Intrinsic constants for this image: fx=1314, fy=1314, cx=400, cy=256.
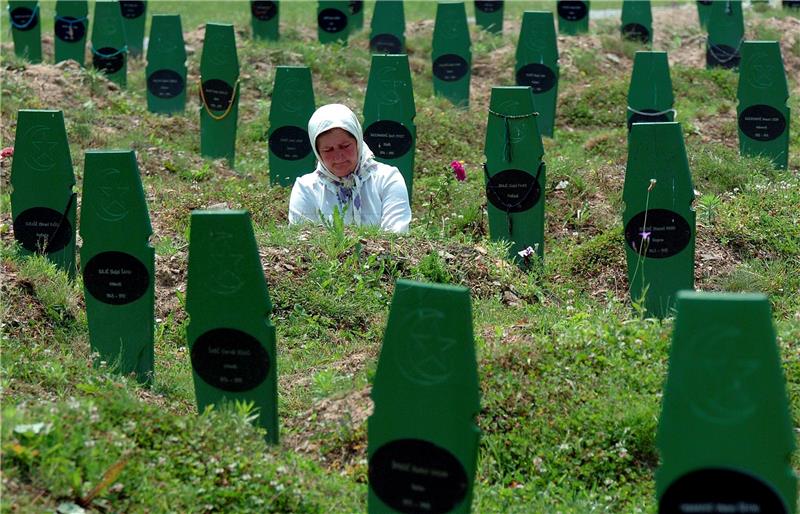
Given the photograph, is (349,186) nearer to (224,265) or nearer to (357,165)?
(357,165)

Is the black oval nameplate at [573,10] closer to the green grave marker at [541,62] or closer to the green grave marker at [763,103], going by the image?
the green grave marker at [541,62]

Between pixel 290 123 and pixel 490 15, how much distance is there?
906 centimetres

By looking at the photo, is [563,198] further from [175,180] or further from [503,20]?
[503,20]

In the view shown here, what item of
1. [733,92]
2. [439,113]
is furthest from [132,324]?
[733,92]

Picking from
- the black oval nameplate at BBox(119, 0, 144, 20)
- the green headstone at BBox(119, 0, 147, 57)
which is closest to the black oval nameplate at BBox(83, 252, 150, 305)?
the green headstone at BBox(119, 0, 147, 57)

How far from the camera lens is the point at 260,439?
5203 mm

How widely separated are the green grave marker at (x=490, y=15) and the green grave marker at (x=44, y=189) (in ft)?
39.8

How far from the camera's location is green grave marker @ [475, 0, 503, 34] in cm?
1919

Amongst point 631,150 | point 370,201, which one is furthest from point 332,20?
point 631,150

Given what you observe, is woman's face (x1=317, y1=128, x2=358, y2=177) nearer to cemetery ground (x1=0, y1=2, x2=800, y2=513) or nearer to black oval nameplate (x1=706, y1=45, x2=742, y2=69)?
cemetery ground (x1=0, y1=2, x2=800, y2=513)

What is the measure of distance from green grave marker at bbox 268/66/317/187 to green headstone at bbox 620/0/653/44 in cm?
813

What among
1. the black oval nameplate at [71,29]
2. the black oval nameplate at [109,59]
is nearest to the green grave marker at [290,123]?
the black oval nameplate at [109,59]

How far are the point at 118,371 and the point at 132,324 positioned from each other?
0.77 ft

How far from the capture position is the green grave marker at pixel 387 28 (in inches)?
659
